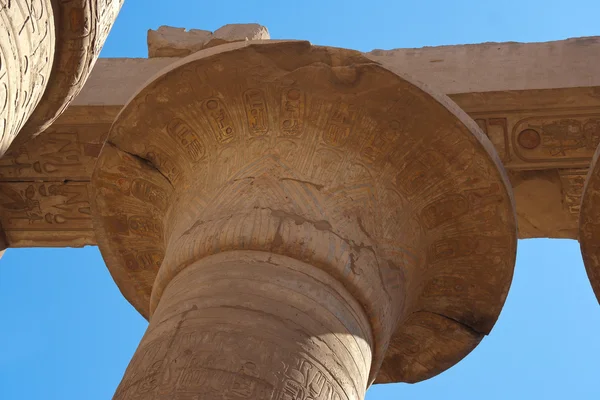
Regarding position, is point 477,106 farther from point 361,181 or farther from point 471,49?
point 361,181

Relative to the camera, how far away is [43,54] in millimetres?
4066

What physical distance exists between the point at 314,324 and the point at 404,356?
86.6 inches

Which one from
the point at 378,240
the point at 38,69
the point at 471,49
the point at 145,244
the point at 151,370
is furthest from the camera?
the point at 471,49

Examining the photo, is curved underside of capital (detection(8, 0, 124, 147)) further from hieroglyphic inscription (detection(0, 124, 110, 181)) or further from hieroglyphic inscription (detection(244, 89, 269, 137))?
hieroglyphic inscription (detection(0, 124, 110, 181))

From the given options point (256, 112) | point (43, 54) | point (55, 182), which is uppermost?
point (55, 182)

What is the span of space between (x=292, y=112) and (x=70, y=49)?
1.48 metres

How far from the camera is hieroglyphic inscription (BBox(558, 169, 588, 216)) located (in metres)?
6.40

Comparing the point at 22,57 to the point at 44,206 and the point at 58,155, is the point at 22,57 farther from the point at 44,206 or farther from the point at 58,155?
the point at 44,206

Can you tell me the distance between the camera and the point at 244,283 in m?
4.22

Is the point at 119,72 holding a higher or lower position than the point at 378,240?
higher

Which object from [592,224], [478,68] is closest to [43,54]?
[592,224]

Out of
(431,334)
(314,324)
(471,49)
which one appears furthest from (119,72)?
(314,324)

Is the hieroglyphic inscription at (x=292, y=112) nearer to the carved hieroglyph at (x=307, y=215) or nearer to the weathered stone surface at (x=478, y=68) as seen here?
the carved hieroglyph at (x=307, y=215)

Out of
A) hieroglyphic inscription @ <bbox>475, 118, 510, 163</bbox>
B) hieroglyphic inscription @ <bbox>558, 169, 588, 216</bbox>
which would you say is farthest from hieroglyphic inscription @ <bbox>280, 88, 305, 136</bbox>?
hieroglyphic inscription @ <bbox>558, 169, 588, 216</bbox>
